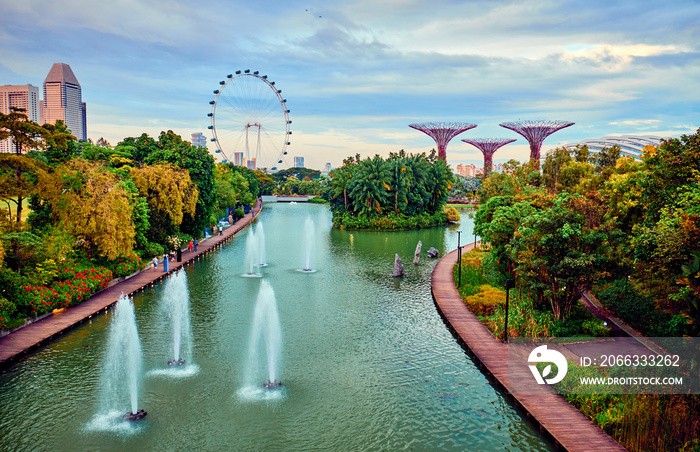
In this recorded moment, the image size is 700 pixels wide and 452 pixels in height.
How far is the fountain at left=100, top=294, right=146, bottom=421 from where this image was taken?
14.5m

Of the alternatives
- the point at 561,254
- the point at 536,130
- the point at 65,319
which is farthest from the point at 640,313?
the point at 536,130

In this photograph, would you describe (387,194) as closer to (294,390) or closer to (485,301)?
(485,301)

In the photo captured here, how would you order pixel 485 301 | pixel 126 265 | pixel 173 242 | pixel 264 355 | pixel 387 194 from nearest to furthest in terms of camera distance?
1. pixel 264 355
2. pixel 485 301
3. pixel 126 265
4. pixel 173 242
5. pixel 387 194

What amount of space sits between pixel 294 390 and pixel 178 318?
714 cm

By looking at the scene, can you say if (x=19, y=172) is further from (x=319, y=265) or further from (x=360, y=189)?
(x=360, y=189)

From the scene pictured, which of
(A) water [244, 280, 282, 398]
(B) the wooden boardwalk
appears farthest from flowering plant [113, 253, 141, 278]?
(A) water [244, 280, 282, 398]

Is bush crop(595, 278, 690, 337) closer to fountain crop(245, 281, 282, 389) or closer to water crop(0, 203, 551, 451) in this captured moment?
water crop(0, 203, 551, 451)

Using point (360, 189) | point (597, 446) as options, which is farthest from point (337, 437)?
point (360, 189)

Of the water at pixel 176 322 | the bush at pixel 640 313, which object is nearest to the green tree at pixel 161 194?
the water at pixel 176 322

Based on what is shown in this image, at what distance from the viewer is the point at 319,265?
36.7 m

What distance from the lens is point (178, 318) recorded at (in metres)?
20.2

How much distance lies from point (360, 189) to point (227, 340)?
143 ft

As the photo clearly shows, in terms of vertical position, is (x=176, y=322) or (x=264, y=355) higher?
(x=176, y=322)

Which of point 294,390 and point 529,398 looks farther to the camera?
point 294,390
